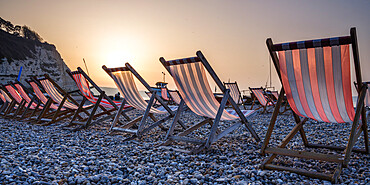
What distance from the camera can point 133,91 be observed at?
4.14m

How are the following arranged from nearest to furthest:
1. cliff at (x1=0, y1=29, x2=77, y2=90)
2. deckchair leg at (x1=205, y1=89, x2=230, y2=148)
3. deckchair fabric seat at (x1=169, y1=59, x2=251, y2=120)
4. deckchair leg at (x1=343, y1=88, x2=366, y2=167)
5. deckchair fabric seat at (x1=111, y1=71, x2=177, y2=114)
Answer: deckchair leg at (x1=343, y1=88, x2=366, y2=167)
deckchair leg at (x1=205, y1=89, x2=230, y2=148)
deckchair fabric seat at (x1=169, y1=59, x2=251, y2=120)
deckchair fabric seat at (x1=111, y1=71, x2=177, y2=114)
cliff at (x1=0, y1=29, x2=77, y2=90)

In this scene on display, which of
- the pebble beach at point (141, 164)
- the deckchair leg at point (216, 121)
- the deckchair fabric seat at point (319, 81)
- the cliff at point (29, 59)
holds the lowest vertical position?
the pebble beach at point (141, 164)

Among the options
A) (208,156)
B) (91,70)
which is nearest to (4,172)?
(208,156)

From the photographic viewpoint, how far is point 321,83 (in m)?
2.16

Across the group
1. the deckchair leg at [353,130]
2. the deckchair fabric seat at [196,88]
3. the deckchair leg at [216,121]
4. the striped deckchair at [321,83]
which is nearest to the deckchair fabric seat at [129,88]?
the deckchair fabric seat at [196,88]

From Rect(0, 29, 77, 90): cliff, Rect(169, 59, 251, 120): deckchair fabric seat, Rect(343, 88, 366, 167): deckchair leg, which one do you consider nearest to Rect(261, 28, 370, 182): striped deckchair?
Rect(343, 88, 366, 167): deckchair leg

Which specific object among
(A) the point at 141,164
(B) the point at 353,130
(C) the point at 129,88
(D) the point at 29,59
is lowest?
(A) the point at 141,164

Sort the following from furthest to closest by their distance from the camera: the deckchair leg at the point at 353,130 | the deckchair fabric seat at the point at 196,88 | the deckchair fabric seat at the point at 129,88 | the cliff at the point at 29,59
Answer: the cliff at the point at 29,59
the deckchair fabric seat at the point at 129,88
the deckchair fabric seat at the point at 196,88
the deckchair leg at the point at 353,130

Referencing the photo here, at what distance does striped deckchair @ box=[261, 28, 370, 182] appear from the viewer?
6.32 ft

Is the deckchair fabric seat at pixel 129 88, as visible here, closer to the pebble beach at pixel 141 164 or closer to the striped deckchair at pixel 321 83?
the pebble beach at pixel 141 164

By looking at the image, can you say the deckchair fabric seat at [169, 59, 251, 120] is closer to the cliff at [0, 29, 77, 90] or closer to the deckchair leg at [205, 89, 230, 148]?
the deckchair leg at [205, 89, 230, 148]

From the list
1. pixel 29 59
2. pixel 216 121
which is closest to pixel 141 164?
pixel 216 121

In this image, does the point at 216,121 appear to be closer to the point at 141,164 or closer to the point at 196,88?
the point at 196,88

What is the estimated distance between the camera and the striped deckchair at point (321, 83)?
6.32 ft
